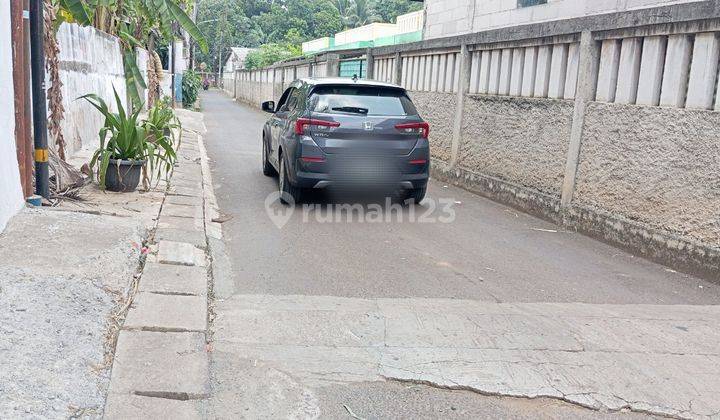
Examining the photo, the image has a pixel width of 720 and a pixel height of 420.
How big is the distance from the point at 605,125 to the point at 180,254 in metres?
4.98

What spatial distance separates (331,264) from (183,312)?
1962mm

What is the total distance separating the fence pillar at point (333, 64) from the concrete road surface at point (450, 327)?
1352 centimetres

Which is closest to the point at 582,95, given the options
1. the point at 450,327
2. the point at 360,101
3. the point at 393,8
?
the point at 360,101

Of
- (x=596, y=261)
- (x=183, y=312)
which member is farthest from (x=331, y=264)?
(x=596, y=261)

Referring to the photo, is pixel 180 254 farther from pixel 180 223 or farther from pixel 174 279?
pixel 180 223

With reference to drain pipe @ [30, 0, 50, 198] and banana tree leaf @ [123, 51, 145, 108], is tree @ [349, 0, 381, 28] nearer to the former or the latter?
banana tree leaf @ [123, 51, 145, 108]

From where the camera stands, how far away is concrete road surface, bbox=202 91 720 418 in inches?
147

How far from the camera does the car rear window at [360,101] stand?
8.40 m

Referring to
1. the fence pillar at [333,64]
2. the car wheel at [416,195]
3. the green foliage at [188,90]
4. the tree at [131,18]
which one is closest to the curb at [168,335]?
the car wheel at [416,195]

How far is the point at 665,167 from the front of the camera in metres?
6.72

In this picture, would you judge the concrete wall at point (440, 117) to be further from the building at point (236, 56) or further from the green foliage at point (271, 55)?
the building at point (236, 56)

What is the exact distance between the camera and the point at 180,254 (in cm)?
598

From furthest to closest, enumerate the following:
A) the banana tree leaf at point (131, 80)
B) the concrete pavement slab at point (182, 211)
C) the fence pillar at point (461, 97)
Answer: the fence pillar at point (461, 97)
the banana tree leaf at point (131, 80)
the concrete pavement slab at point (182, 211)

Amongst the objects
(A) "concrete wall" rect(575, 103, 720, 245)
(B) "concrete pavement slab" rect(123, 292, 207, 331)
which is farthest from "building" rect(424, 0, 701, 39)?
→ (B) "concrete pavement slab" rect(123, 292, 207, 331)
